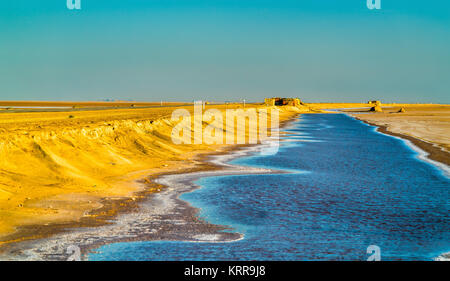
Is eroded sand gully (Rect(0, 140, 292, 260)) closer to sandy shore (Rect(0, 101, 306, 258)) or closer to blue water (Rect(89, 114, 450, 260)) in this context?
sandy shore (Rect(0, 101, 306, 258))

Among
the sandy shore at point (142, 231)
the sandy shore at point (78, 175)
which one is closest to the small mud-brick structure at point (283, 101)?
the sandy shore at point (78, 175)

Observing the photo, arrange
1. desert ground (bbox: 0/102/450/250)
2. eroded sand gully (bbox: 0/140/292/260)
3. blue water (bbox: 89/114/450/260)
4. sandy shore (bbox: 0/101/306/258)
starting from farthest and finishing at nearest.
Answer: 1. desert ground (bbox: 0/102/450/250)
2. sandy shore (bbox: 0/101/306/258)
3. blue water (bbox: 89/114/450/260)
4. eroded sand gully (bbox: 0/140/292/260)

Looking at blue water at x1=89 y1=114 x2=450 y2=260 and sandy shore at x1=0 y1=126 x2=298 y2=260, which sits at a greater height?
sandy shore at x1=0 y1=126 x2=298 y2=260

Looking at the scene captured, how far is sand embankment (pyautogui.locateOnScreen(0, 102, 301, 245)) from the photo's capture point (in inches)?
495

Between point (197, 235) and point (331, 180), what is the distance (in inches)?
432

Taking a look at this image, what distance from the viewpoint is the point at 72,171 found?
18.6 m

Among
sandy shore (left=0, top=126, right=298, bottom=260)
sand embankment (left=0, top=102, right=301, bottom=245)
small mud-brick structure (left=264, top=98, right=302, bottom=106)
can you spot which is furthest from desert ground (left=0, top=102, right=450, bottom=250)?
small mud-brick structure (left=264, top=98, right=302, bottom=106)

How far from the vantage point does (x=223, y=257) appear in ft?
32.1

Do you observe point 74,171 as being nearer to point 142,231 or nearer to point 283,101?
point 142,231

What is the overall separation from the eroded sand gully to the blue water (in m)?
0.46

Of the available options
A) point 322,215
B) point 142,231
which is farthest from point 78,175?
point 322,215
